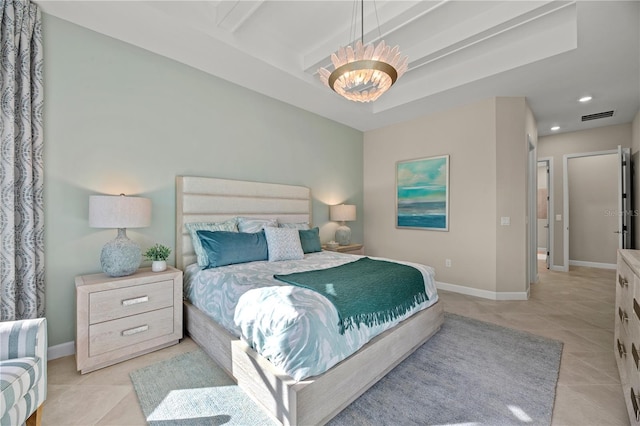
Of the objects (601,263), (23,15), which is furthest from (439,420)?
(601,263)

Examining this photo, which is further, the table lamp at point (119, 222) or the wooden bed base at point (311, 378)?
the table lamp at point (119, 222)

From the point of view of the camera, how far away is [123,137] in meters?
2.65

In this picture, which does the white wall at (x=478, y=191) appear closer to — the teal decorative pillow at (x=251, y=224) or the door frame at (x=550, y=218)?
the door frame at (x=550, y=218)

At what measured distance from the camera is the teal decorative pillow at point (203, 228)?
2.75m

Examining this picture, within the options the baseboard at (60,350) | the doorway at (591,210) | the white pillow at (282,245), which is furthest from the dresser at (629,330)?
the doorway at (591,210)

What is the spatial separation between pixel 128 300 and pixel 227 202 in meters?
1.43

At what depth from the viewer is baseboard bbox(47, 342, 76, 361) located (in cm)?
228

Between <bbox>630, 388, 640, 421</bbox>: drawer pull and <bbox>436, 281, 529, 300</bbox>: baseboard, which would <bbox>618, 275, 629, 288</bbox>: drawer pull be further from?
<bbox>436, 281, 529, 300</bbox>: baseboard

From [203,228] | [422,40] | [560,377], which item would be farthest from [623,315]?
[203,228]

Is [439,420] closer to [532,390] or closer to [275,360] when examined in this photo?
[532,390]

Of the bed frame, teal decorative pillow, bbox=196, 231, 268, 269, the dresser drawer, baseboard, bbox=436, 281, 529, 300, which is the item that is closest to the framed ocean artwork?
baseboard, bbox=436, 281, 529, 300

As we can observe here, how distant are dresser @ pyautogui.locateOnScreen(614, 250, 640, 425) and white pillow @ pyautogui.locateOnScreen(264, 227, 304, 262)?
2.56 meters

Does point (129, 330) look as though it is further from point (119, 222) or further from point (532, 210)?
point (532, 210)

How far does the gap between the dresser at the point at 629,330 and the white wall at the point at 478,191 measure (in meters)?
1.63
